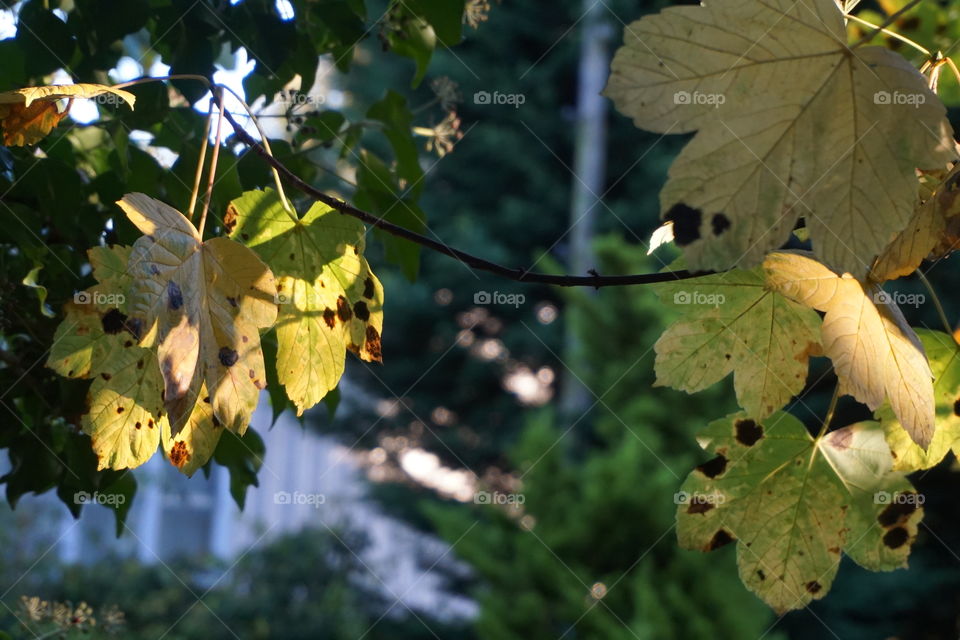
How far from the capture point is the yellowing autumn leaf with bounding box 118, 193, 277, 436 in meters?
0.60

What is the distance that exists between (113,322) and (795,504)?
0.61m

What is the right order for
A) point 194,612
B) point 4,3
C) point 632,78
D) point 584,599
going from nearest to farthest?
1. point 632,78
2. point 4,3
3. point 584,599
4. point 194,612

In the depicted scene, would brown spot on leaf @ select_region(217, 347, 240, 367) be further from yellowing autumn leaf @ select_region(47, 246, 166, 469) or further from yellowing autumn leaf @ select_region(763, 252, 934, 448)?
yellowing autumn leaf @ select_region(763, 252, 934, 448)

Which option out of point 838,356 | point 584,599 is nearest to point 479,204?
point 584,599

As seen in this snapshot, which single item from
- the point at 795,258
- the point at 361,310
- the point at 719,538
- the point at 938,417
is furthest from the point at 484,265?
the point at 938,417

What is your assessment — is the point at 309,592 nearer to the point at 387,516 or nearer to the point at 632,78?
the point at 387,516

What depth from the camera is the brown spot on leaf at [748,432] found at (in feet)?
2.72

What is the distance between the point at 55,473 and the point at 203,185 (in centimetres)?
37

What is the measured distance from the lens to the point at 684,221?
545mm

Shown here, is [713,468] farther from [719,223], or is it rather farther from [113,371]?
[113,371]

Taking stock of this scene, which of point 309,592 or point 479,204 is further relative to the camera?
point 479,204

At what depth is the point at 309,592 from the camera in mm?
5004

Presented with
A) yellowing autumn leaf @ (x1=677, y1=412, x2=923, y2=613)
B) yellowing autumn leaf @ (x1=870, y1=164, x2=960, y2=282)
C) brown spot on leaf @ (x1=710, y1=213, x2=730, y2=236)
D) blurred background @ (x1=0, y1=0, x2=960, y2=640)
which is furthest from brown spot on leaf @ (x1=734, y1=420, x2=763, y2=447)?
blurred background @ (x1=0, y1=0, x2=960, y2=640)

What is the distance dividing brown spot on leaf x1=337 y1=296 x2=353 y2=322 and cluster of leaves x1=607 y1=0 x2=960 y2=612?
26 cm
